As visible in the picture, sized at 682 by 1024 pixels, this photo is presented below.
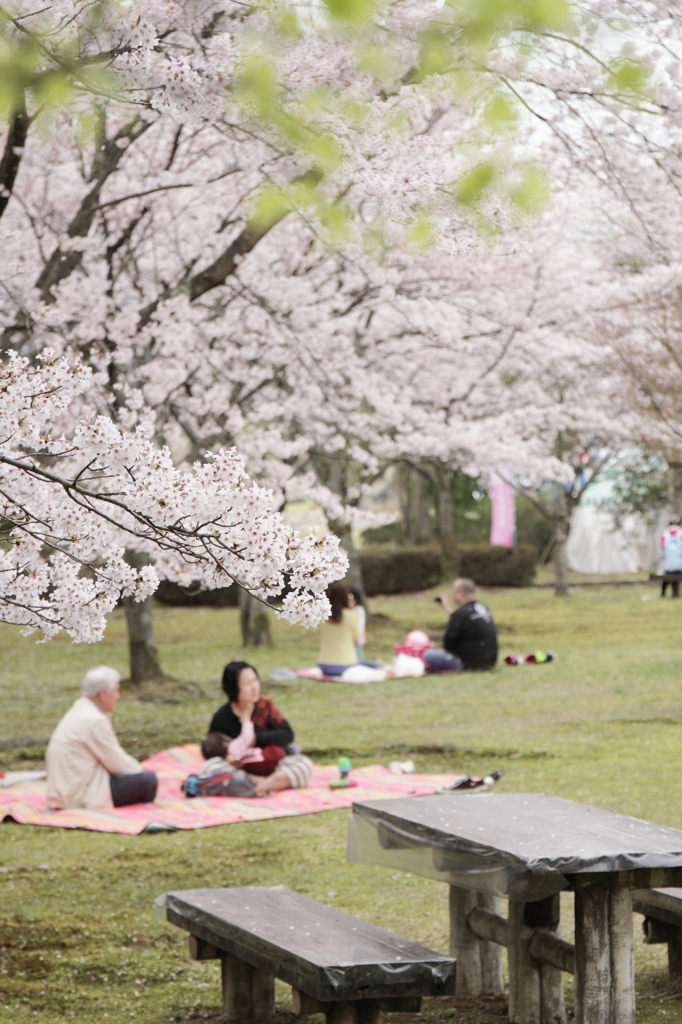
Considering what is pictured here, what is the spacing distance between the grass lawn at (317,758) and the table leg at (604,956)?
0.43 meters

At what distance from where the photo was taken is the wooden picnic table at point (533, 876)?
351 cm

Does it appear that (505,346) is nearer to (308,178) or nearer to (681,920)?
(308,178)

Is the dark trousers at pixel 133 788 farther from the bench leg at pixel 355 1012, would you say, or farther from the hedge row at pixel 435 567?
the hedge row at pixel 435 567

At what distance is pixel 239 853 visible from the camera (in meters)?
6.39

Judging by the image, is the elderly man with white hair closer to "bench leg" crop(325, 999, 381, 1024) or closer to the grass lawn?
the grass lawn

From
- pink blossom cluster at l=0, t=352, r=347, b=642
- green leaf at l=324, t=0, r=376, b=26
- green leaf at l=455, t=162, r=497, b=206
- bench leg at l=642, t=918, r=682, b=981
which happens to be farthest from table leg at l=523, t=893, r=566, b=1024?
green leaf at l=324, t=0, r=376, b=26

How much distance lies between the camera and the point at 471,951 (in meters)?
4.40

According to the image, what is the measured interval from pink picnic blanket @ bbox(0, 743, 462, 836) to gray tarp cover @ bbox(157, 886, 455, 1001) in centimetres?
278

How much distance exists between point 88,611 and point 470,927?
6.19 ft

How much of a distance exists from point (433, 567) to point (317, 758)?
18780mm

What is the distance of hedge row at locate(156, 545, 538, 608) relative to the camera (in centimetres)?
2712

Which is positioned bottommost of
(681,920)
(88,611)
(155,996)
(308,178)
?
(155,996)

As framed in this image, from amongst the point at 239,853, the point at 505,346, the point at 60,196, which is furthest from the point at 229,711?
the point at 505,346

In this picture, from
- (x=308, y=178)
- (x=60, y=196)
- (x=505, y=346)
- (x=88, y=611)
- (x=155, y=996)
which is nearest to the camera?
(x=88, y=611)
